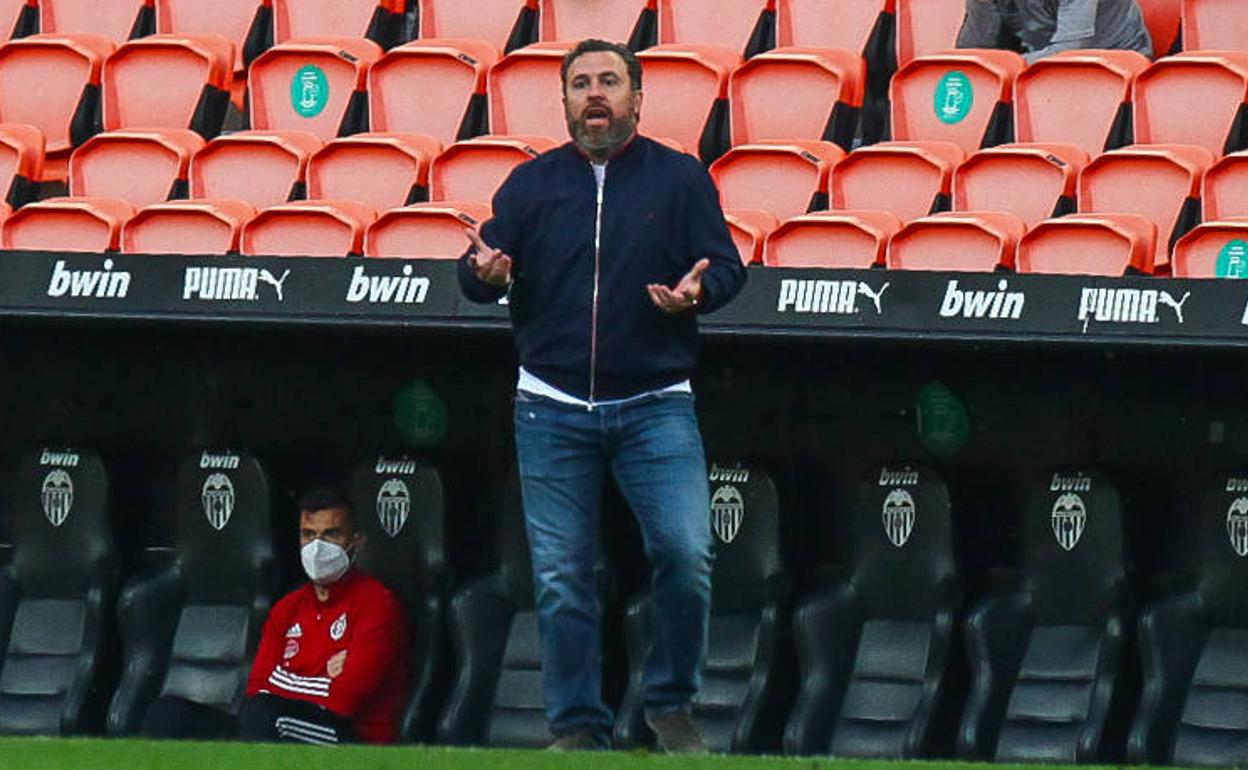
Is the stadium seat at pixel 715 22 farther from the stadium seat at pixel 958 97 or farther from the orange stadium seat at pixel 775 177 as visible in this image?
the orange stadium seat at pixel 775 177

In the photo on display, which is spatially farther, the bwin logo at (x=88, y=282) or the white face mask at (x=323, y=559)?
the white face mask at (x=323, y=559)

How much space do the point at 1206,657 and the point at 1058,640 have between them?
17.9 inches

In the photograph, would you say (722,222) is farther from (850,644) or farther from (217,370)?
(217,370)

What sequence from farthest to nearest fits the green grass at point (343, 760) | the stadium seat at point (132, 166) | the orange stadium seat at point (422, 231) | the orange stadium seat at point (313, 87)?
the orange stadium seat at point (313, 87) < the stadium seat at point (132, 166) < the orange stadium seat at point (422, 231) < the green grass at point (343, 760)

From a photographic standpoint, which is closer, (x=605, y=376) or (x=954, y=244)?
(x=605, y=376)

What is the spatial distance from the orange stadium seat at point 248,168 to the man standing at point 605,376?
10.6ft

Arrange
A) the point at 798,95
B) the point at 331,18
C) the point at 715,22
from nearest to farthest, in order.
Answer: the point at 798,95
the point at 715,22
the point at 331,18

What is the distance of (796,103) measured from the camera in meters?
9.98

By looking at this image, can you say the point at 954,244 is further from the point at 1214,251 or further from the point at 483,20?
the point at 483,20

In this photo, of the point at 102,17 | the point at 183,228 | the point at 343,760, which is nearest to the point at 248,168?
the point at 183,228

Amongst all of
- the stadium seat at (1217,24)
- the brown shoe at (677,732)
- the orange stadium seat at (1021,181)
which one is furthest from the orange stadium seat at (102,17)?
the brown shoe at (677,732)

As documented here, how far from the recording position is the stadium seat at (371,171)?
9.87m

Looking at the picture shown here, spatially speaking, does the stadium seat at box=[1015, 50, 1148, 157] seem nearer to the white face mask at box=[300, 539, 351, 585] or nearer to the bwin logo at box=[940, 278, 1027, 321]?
the bwin logo at box=[940, 278, 1027, 321]

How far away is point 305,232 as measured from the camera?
30.7 ft
